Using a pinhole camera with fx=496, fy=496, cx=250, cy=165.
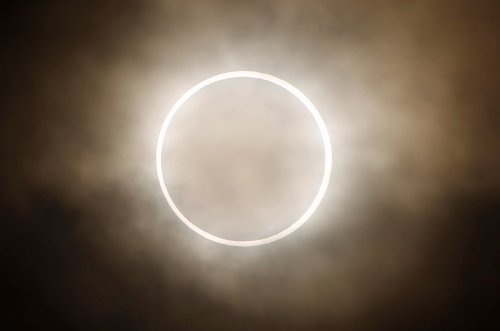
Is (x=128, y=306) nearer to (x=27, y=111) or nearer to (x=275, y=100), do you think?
(x=27, y=111)

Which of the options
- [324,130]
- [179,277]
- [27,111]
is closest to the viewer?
[324,130]

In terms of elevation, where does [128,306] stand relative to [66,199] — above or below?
below

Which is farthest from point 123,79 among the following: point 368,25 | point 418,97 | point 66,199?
point 418,97

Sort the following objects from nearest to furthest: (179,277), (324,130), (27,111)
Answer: (324,130) → (27,111) → (179,277)

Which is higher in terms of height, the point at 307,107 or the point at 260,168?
the point at 307,107

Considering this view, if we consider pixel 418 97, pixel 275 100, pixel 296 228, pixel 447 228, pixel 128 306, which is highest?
pixel 418 97

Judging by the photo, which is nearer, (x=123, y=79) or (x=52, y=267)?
(x=123, y=79)
